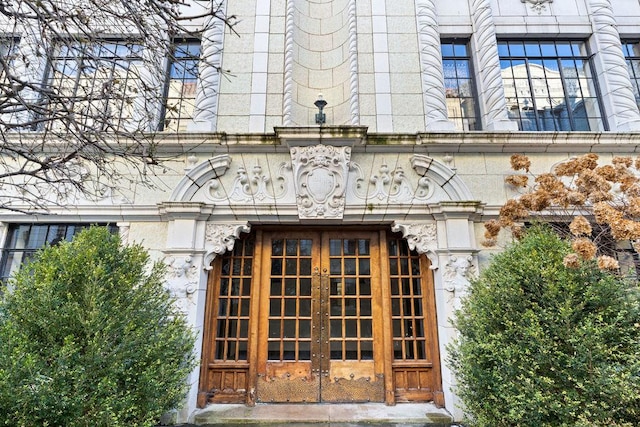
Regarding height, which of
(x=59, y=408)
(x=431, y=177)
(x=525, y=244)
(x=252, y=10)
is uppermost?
(x=252, y=10)

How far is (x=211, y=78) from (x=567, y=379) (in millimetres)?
7412

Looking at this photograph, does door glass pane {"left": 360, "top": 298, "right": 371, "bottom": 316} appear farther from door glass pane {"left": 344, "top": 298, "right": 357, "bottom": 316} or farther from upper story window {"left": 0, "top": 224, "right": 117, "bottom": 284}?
upper story window {"left": 0, "top": 224, "right": 117, "bottom": 284}

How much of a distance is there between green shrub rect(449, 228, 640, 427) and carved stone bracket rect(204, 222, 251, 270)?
3.94 m

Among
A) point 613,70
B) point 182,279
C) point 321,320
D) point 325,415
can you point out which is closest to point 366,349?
point 321,320

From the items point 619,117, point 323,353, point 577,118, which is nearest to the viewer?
point 323,353

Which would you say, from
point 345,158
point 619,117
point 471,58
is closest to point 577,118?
point 619,117

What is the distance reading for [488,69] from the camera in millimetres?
6832

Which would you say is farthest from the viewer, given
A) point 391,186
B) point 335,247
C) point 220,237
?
point 335,247

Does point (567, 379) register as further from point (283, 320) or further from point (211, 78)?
point (211, 78)

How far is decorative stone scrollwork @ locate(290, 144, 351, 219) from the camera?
5867mm

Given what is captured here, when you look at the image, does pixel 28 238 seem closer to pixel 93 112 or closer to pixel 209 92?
pixel 93 112

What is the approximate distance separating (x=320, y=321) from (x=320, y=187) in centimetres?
240

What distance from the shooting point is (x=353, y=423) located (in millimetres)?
5035

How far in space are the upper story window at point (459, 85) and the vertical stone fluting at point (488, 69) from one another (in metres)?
0.27
